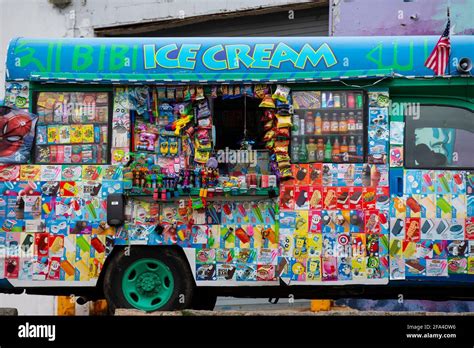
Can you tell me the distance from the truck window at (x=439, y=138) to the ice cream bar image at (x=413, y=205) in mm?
359

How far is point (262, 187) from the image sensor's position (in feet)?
31.6

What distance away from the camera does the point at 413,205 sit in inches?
377

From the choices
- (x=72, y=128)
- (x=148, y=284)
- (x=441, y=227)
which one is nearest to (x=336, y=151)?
(x=441, y=227)

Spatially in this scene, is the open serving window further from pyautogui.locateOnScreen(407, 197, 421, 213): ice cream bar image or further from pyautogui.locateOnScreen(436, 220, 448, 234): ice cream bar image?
pyautogui.locateOnScreen(436, 220, 448, 234): ice cream bar image

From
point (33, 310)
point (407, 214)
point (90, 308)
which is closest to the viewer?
point (407, 214)

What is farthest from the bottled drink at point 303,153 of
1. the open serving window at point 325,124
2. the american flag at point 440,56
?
the american flag at point 440,56

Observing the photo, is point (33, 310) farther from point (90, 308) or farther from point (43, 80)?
point (43, 80)

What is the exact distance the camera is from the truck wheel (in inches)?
381

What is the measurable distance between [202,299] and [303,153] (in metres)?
2.10

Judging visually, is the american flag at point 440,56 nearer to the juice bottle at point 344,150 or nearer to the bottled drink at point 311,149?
the juice bottle at point 344,150

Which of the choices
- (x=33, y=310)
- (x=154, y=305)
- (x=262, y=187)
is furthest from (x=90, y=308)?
(x=262, y=187)

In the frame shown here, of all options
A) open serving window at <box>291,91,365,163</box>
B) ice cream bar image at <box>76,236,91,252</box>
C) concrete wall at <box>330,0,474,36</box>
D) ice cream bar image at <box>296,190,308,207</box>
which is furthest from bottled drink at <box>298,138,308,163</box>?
concrete wall at <box>330,0,474,36</box>

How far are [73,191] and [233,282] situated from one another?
1.91 meters

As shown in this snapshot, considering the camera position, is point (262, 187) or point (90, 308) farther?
point (90, 308)
